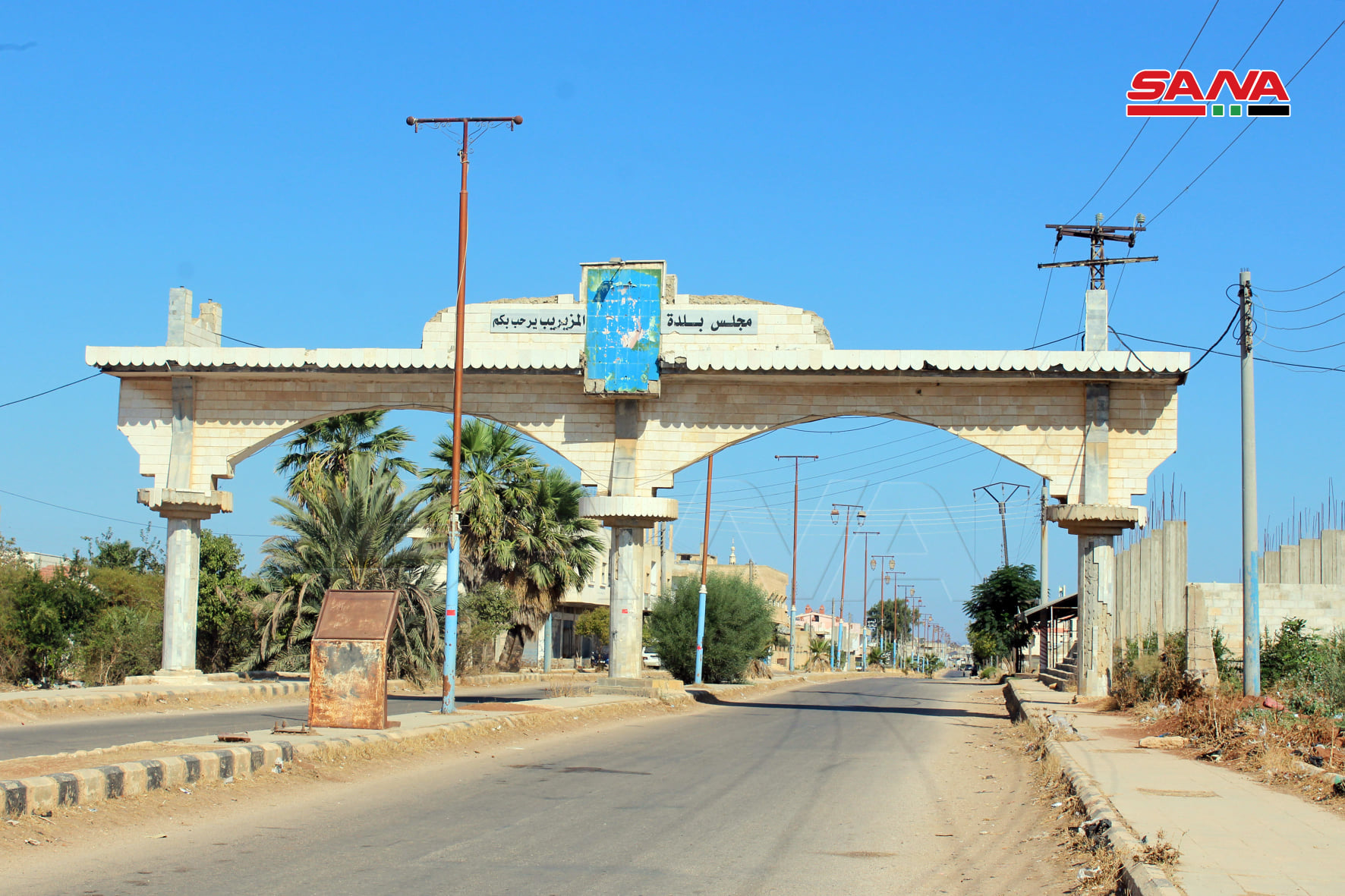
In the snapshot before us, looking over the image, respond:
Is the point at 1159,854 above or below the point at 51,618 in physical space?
above

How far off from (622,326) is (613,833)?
1536 centimetres

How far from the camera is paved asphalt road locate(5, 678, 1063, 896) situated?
6922 millimetres

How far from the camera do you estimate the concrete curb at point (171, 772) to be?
8.12 metres

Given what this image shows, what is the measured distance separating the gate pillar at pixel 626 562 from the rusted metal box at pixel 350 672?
9.04 meters

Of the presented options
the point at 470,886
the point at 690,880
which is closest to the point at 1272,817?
the point at 690,880

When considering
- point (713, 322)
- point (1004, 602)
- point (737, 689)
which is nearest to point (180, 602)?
point (713, 322)

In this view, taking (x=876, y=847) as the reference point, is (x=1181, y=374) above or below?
above

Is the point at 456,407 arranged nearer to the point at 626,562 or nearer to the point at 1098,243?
the point at 626,562

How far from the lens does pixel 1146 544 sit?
26.3 metres

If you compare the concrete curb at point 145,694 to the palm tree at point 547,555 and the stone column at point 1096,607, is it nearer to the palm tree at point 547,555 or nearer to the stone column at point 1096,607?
the palm tree at point 547,555

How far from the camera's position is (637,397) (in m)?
22.8

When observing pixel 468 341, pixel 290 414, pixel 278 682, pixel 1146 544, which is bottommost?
pixel 278 682

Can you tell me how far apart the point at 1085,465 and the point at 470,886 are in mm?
17552

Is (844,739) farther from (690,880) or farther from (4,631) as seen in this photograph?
(4,631)
